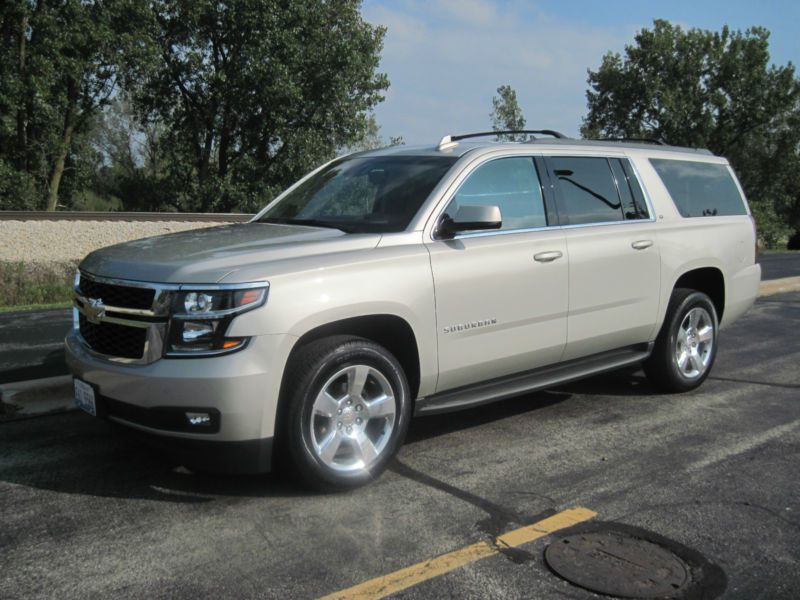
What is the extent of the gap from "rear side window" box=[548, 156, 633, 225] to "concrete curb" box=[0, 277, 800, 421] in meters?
3.80

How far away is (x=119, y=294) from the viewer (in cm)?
404

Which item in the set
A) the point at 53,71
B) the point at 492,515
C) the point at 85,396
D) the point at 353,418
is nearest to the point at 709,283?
the point at 492,515

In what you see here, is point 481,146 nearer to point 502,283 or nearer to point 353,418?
point 502,283

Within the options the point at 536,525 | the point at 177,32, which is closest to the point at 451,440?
the point at 536,525

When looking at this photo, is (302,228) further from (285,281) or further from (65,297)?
(65,297)

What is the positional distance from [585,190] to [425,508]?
2.78 metres

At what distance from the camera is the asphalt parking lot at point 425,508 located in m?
3.24

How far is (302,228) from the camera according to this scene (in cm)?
489

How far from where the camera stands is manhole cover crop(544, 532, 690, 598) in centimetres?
321

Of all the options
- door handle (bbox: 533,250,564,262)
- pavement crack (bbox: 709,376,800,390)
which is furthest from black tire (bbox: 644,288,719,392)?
door handle (bbox: 533,250,564,262)

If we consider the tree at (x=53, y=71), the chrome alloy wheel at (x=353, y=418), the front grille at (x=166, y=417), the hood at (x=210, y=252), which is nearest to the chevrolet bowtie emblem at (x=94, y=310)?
the hood at (x=210, y=252)

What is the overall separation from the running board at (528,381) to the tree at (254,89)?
2676cm

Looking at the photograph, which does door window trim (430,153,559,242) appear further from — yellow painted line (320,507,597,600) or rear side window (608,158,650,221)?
yellow painted line (320,507,597,600)

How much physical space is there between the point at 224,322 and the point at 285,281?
0.37m
